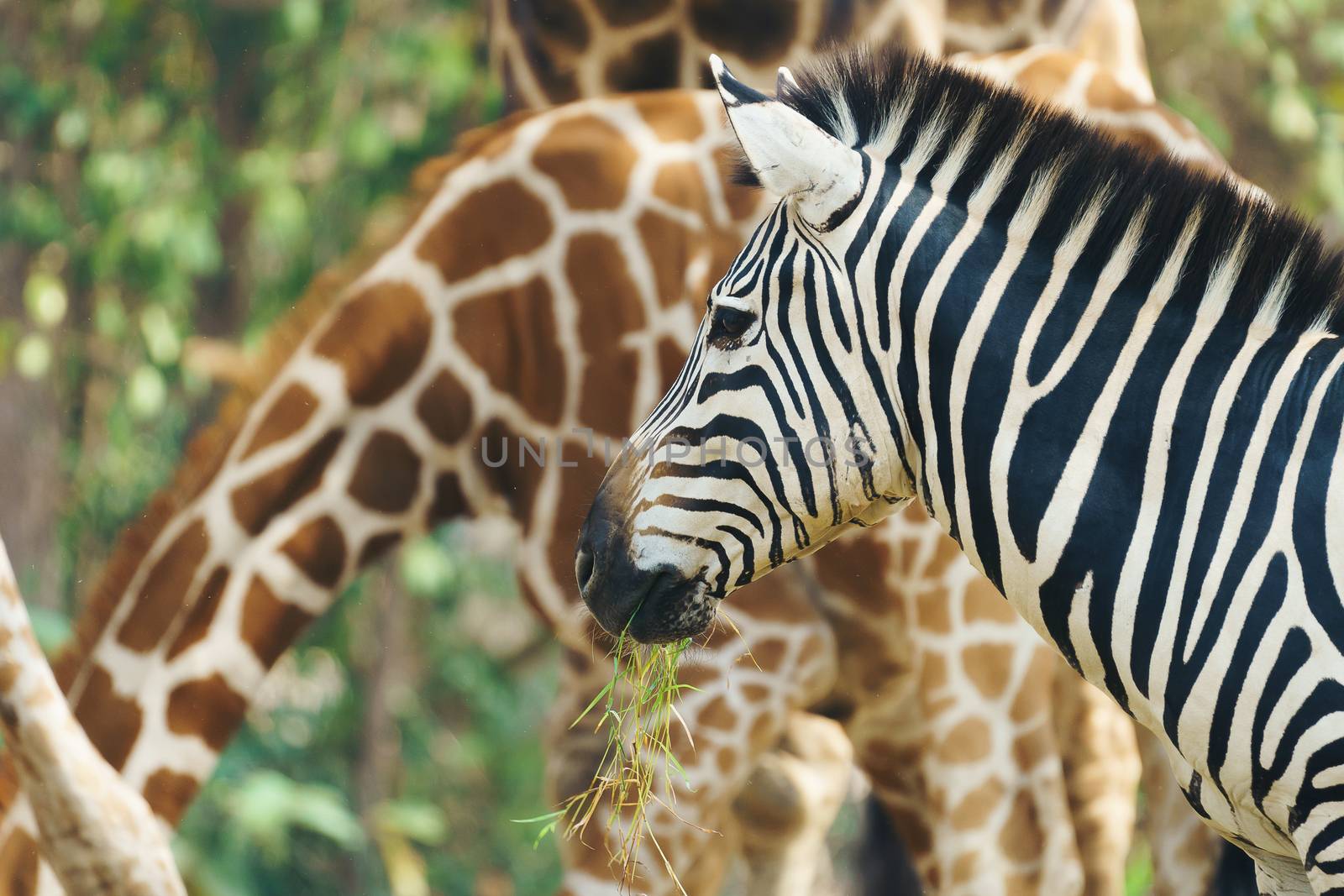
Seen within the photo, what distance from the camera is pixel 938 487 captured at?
A: 218 cm

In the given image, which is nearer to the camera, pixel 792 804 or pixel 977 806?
pixel 977 806

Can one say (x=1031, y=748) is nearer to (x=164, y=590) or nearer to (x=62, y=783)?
(x=164, y=590)

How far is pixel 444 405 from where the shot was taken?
3.47 metres

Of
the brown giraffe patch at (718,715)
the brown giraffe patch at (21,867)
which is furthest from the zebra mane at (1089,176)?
the brown giraffe patch at (21,867)

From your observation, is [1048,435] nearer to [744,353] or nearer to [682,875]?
[744,353]

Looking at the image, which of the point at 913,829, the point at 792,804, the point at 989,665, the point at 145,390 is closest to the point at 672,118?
the point at 989,665

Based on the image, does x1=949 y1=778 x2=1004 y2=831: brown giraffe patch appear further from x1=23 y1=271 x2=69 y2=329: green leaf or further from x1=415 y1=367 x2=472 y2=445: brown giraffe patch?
x1=23 y1=271 x2=69 y2=329: green leaf

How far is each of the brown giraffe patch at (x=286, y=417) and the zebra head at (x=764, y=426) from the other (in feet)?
4.64

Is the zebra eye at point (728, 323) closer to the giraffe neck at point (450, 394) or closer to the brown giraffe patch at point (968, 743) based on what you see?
the giraffe neck at point (450, 394)

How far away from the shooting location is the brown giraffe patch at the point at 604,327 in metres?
3.40

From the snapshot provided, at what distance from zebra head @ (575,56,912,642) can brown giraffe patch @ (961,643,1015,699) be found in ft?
4.53

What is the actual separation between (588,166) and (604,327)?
0.39m

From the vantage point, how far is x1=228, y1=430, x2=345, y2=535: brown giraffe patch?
3396 mm

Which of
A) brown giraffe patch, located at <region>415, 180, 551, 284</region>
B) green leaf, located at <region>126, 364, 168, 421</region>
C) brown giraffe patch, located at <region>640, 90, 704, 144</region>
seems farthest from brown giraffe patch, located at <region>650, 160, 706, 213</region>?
green leaf, located at <region>126, 364, 168, 421</region>
